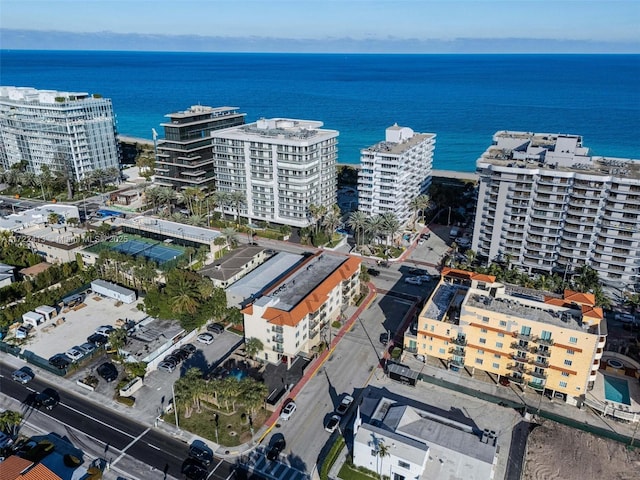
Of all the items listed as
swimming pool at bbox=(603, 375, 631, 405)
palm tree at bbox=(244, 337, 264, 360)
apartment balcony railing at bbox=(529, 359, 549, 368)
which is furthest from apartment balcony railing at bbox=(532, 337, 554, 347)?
palm tree at bbox=(244, 337, 264, 360)

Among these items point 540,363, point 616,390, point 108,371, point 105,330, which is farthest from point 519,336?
point 105,330

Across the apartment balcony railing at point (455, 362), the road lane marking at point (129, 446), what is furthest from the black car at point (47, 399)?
the apartment balcony railing at point (455, 362)

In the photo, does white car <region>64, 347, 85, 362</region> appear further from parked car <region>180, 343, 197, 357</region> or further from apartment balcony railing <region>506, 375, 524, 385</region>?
apartment balcony railing <region>506, 375, 524, 385</region>

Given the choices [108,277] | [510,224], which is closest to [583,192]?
[510,224]

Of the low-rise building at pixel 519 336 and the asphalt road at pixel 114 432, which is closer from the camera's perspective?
the asphalt road at pixel 114 432

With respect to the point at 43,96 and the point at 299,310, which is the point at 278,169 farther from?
the point at 43,96

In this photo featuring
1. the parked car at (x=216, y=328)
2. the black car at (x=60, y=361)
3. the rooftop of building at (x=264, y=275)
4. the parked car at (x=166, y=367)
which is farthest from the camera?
the rooftop of building at (x=264, y=275)

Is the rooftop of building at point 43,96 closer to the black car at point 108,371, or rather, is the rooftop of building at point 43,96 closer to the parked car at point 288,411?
the black car at point 108,371
